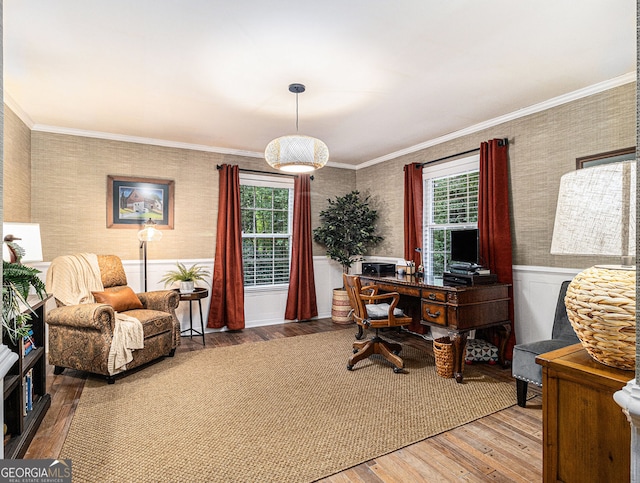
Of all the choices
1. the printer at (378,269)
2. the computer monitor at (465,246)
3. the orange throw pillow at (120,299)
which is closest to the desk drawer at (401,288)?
the printer at (378,269)

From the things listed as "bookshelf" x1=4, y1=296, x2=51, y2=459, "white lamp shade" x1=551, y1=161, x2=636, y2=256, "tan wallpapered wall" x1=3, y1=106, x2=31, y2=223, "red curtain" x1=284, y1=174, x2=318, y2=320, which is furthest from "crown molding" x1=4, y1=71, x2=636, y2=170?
"white lamp shade" x1=551, y1=161, x2=636, y2=256

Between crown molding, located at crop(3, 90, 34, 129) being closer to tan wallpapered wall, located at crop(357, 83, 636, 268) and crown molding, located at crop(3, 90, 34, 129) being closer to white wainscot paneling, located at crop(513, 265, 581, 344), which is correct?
tan wallpapered wall, located at crop(357, 83, 636, 268)

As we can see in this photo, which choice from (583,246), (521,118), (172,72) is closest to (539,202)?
(521,118)

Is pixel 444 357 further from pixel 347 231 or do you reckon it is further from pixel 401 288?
pixel 347 231

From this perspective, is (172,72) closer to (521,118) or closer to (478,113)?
(478,113)

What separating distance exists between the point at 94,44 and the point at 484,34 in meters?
2.54

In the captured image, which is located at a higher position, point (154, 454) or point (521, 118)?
point (521, 118)

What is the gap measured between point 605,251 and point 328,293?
4.79 metres

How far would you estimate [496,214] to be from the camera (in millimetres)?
3643

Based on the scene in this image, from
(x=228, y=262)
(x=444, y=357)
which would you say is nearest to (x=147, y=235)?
(x=228, y=262)

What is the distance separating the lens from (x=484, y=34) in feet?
7.45

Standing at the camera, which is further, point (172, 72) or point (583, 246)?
point (172, 72)

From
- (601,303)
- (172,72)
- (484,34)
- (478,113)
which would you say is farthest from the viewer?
(478,113)

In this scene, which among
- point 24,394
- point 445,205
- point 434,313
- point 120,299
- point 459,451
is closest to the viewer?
point 459,451
